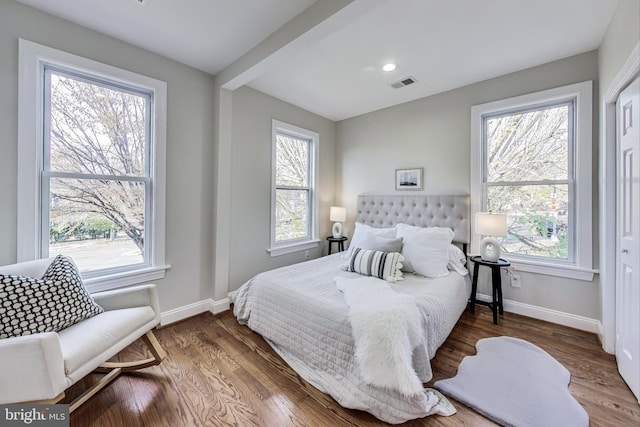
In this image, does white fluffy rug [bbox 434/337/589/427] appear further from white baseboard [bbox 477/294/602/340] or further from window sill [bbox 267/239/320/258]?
window sill [bbox 267/239/320/258]

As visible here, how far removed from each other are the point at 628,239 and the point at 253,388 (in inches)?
105

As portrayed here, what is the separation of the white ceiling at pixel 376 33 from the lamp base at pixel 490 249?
1.80 metres

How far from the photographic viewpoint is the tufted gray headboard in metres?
3.00

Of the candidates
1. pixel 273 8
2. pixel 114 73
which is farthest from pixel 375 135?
pixel 114 73

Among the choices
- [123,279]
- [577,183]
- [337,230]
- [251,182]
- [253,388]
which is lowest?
[253,388]

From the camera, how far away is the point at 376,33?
2096mm

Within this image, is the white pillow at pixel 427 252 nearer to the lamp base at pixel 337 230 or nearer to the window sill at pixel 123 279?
the lamp base at pixel 337 230

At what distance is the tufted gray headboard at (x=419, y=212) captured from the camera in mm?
3004

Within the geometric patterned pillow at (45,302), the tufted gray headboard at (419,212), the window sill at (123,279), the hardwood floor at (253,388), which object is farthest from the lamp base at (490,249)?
the geometric patterned pillow at (45,302)

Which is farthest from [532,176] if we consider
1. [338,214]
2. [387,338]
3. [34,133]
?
[34,133]

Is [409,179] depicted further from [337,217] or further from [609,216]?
[609,216]

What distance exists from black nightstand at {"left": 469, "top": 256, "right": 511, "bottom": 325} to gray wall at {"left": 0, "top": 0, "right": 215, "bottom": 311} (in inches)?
114

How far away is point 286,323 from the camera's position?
198cm

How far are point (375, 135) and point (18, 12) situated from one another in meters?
3.60
